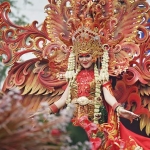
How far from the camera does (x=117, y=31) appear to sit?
4312 mm

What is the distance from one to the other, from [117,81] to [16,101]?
2834 mm

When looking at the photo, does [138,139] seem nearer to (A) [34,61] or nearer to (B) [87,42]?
(B) [87,42]

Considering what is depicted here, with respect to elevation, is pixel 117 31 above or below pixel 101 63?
above

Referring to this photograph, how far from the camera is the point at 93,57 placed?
4016 millimetres

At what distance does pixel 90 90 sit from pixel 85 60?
24cm

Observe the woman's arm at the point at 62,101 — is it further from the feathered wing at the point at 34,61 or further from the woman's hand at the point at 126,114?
the woman's hand at the point at 126,114

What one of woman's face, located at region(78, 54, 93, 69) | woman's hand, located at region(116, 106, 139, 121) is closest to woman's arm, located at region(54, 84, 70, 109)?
woman's face, located at region(78, 54, 93, 69)

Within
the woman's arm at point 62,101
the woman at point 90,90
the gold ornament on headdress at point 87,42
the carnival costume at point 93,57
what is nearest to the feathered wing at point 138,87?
the carnival costume at point 93,57

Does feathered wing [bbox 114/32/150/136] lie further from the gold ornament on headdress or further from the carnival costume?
the gold ornament on headdress

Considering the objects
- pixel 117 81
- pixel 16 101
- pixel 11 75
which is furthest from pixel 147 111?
pixel 16 101

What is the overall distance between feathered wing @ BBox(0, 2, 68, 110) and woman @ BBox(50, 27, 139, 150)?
24 cm

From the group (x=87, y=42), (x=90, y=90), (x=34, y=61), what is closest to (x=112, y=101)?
(x=90, y=90)

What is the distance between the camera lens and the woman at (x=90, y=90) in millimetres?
3881

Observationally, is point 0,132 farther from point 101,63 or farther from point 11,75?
point 11,75
